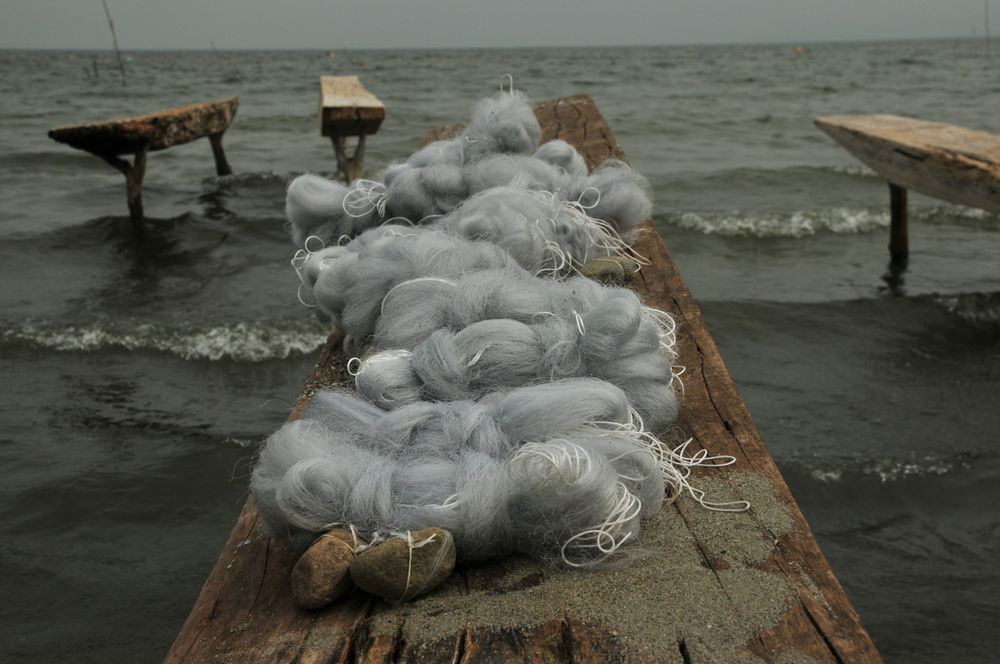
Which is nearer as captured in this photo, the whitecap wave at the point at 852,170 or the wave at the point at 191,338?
the wave at the point at 191,338

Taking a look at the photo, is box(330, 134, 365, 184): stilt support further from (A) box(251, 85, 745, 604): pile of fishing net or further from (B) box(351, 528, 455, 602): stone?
(B) box(351, 528, 455, 602): stone

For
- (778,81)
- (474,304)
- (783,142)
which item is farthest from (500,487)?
(778,81)

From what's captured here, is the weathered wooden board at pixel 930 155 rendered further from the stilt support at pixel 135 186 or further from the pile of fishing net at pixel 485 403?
the stilt support at pixel 135 186

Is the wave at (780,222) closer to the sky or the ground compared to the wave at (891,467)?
closer to the sky

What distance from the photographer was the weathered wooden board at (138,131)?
645 centimetres

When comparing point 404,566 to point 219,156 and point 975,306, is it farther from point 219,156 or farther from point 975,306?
point 219,156

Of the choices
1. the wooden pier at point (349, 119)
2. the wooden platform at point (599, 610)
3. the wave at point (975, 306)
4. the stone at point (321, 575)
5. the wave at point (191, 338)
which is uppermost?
the wooden pier at point (349, 119)

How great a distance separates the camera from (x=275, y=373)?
15.0 ft

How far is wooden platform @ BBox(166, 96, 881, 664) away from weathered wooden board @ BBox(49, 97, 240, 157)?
5529 millimetres

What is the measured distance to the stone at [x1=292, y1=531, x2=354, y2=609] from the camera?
149 centimetres

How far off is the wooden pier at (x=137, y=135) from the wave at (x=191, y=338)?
6.19 feet

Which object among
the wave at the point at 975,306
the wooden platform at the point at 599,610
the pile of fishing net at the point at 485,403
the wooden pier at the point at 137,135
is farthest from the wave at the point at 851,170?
the wooden platform at the point at 599,610

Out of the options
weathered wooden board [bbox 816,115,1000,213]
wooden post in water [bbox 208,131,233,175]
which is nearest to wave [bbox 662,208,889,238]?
weathered wooden board [bbox 816,115,1000,213]

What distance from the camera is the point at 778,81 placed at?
23500 mm
